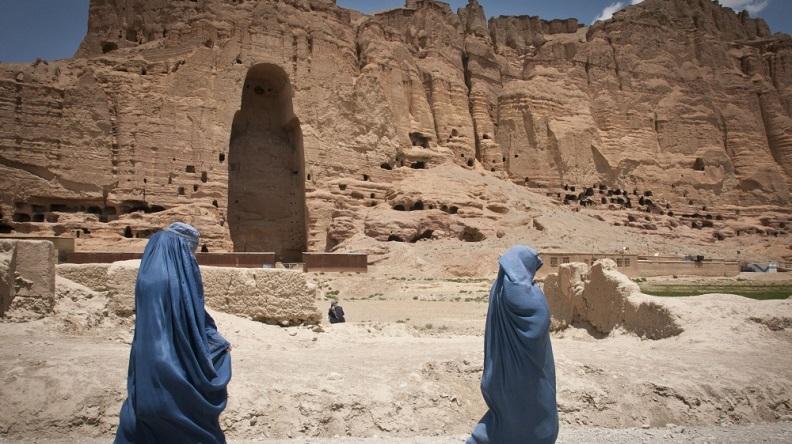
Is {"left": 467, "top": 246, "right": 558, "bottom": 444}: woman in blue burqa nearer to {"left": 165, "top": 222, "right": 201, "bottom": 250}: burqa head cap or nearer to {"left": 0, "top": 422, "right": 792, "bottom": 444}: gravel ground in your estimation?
{"left": 0, "top": 422, "right": 792, "bottom": 444}: gravel ground

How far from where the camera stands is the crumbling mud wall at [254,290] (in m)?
9.84

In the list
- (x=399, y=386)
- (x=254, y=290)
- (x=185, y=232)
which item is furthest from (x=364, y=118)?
(x=185, y=232)

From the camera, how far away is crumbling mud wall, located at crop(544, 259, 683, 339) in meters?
9.09

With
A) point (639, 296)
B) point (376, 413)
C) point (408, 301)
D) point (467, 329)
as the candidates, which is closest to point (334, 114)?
point (408, 301)

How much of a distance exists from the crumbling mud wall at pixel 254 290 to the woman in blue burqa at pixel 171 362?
19.5 feet

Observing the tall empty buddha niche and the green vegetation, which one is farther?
the tall empty buddha niche

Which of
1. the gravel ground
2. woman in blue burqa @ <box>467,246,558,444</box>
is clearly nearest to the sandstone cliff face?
the gravel ground

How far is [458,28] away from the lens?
5212cm

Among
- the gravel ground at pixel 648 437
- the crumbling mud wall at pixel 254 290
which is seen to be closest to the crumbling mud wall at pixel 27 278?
the crumbling mud wall at pixel 254 290

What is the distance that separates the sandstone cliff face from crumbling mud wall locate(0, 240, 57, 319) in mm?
20253

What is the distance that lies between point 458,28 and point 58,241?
128 feet

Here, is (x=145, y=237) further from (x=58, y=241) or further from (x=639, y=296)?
(x=639, y=296)

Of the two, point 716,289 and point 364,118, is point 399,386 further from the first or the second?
point 364,118

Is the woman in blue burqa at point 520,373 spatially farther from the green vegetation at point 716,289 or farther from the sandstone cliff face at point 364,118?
the sandstone cliff face at point 364,118
